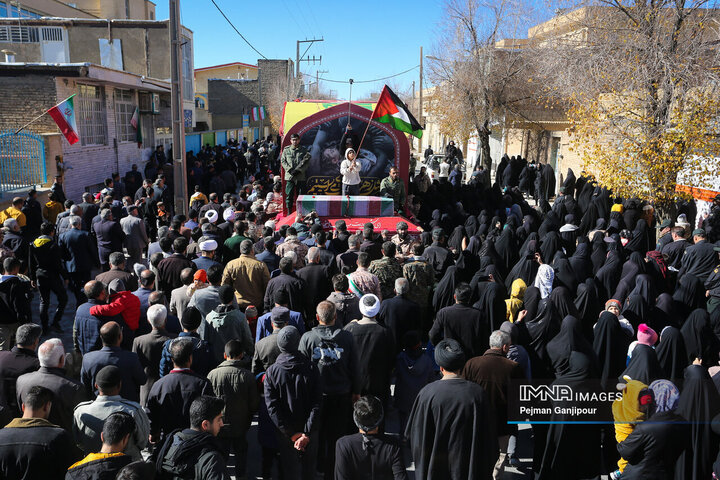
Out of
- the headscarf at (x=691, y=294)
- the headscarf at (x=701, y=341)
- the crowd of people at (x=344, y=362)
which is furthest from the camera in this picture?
the headscarf at (x=691, y=294)

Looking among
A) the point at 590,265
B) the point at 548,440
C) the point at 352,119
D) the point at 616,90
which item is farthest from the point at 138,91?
the point at 548,440

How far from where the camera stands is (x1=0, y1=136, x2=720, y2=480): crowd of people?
3547mm

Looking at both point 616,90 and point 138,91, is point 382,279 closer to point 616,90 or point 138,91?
point 616,90

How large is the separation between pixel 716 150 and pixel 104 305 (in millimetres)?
9876

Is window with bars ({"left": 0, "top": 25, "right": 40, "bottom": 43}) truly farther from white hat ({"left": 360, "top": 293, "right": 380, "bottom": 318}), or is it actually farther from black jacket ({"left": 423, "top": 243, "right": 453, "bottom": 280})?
white hat ({"left": 360, "top": 293, "right": 380, "bottom": 318})

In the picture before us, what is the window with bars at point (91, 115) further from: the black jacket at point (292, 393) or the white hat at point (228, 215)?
the black jacket at point (292, 393)

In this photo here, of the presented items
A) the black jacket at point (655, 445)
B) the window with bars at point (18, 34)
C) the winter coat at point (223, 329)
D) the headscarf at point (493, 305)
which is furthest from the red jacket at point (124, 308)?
the window with bars at point (18, 34)

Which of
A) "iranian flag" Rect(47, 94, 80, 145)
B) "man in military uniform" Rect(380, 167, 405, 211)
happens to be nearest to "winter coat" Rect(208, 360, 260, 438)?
A: "man in military uniform" Rect(380, 167, 405, 211)

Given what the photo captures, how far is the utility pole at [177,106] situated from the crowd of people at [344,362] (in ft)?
12.6

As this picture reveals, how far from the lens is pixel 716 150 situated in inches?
385

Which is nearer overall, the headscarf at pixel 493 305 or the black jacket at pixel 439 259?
the headscarf at pixel 493 305

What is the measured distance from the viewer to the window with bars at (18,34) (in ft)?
79.4

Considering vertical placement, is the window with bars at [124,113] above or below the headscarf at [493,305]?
above

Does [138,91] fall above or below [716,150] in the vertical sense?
above
